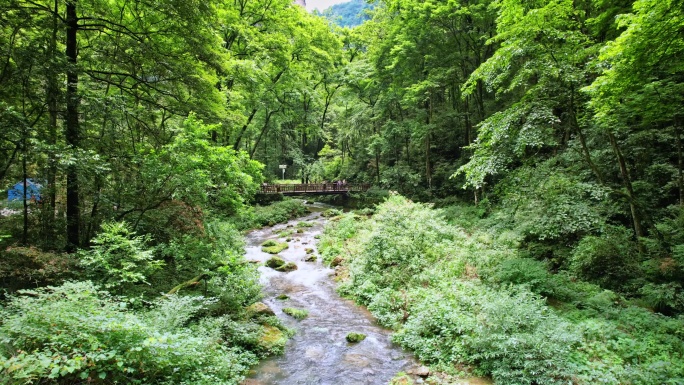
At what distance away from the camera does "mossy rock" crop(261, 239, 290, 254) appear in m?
15.6

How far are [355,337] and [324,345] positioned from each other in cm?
74

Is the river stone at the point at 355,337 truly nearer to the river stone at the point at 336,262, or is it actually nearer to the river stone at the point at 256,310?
the river stone at the point at 256,310

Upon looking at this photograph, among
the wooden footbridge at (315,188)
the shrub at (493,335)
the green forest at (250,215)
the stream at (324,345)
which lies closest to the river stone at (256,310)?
the green forest at (250,215)

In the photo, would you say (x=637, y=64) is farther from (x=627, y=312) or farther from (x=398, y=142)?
(x=398, y=142)

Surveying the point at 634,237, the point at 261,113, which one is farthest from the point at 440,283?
the point at 261,113

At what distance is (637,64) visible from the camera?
5.99 m

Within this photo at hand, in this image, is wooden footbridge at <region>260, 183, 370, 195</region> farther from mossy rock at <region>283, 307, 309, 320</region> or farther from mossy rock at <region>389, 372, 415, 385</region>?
mossy rock at <region>389, 372, 415, 385</region>

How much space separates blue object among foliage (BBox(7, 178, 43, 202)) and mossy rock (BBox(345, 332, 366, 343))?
730 cm

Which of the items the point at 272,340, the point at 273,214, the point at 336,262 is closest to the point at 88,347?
the point at 272,340

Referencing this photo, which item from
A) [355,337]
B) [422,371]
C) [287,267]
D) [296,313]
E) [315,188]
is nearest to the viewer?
[422,371]

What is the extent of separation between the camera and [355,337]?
7.52 metres

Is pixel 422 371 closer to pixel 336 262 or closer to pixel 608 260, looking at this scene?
pixel 608 260

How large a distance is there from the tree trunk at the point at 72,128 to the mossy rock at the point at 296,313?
524 centimetres

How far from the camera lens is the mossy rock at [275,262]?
13688 mm
